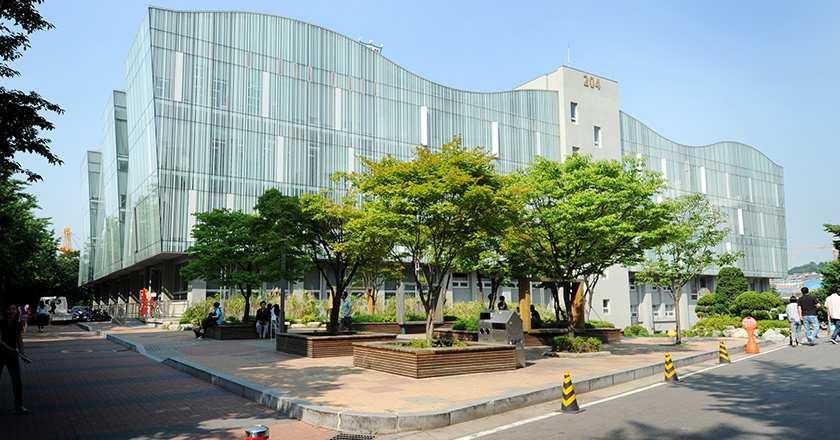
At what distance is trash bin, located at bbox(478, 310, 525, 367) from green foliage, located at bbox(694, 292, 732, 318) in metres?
35.6

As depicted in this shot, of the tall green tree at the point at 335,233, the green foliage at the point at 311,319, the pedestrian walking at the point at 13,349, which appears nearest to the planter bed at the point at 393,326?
the green foliage at the point at 311,319

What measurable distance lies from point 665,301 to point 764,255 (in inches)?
692

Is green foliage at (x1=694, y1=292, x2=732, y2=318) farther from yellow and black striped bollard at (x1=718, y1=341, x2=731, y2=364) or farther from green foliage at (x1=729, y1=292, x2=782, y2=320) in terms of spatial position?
yellow and black striped bollard at (x1=718, y1=341, x2=731, y2=364)

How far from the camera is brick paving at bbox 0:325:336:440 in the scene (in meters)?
7.75

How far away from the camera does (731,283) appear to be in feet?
158

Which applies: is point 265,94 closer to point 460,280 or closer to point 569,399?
point 460,280

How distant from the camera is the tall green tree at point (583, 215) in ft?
56.2

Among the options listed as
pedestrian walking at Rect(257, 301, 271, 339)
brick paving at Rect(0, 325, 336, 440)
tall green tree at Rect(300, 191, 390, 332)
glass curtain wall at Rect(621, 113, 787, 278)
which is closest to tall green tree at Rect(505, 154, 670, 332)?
tall green tree at Rect(300, 191, 390, 332)

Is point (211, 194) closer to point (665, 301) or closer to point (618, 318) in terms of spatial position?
point (618, 318)

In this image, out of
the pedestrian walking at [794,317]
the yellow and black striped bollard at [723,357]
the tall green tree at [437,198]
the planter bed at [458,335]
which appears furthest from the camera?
the planter bed at [458,335]

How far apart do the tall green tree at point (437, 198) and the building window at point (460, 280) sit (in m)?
31.2

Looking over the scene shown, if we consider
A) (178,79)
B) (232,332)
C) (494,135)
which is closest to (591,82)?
(494,135)

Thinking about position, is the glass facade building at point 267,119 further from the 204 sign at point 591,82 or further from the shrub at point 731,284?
the shrub at point 731,284

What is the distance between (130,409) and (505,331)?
8.82 metres
